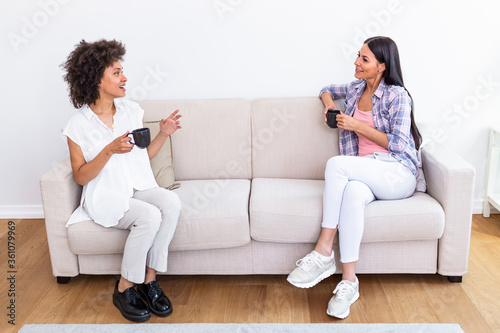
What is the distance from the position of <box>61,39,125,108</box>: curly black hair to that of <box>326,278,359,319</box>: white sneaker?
1.32m

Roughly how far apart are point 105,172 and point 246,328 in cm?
90

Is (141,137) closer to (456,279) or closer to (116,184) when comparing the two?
(116,184)

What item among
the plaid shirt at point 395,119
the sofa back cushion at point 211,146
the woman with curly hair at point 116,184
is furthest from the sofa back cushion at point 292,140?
the woman with curly hair at point 116,184

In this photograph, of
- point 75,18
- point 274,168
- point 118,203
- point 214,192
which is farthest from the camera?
point 75,18

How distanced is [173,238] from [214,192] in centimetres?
33

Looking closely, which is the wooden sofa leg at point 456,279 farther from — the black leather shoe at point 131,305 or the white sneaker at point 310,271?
the black leather shoe at point 131,305

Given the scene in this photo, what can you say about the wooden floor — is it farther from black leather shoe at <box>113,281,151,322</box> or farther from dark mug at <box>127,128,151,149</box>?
dark mug at <box>127,128,151,149</box>

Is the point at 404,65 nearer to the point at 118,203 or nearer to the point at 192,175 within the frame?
the point at 192,175

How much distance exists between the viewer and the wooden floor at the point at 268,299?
2090mm

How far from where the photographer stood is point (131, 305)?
7.03 feet

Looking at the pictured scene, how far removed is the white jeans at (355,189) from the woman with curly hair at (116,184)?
2.19 ft

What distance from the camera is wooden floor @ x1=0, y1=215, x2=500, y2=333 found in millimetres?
2090

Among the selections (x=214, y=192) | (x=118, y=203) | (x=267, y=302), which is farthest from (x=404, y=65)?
(x=118, y=203)

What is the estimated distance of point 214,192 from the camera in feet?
8.14
